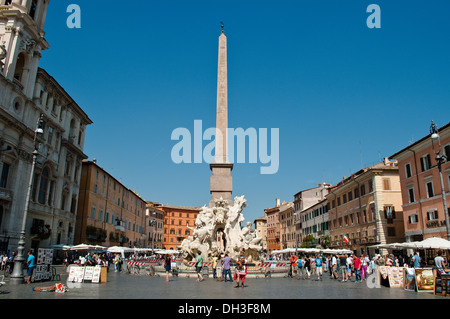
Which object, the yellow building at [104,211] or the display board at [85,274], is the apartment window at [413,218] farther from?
the yellow building at [104,211]

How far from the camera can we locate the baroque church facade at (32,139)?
2583cm

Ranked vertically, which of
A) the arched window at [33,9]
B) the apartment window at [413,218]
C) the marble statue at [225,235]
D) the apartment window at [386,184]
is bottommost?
the marble statue at [225,235]

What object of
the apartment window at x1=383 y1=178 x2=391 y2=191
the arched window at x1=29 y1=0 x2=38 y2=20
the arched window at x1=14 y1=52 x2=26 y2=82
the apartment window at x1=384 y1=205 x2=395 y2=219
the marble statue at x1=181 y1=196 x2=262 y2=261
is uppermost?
the arched window at x1=29 y1=0 x2=38 y2=20

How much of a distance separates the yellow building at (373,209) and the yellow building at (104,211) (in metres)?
27.1

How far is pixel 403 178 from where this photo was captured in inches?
1198

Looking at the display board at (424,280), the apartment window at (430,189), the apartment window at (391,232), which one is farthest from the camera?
the apartment window at (391,232)

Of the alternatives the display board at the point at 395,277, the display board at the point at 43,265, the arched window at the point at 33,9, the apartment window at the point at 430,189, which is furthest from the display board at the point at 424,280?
the arched window at the point at 33,9

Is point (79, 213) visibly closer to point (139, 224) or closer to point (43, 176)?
point (43, 176)

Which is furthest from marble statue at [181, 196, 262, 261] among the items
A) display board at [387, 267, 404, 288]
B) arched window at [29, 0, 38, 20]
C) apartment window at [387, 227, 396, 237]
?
arched window at [29, 0, 38, 20]

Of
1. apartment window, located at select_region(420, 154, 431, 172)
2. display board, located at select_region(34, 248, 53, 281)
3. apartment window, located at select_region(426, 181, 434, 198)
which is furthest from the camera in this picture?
apartment window, located at select_region(420, 154, 431, 172)

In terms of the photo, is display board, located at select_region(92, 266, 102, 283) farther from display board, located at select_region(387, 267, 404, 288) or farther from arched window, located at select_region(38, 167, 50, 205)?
arched window, located at select_region(38, 167, 50, 205)

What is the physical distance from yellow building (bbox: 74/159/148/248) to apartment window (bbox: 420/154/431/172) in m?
32.9

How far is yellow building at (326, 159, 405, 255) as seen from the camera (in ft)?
109

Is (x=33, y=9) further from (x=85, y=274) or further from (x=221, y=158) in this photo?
(x=85, y=274)
